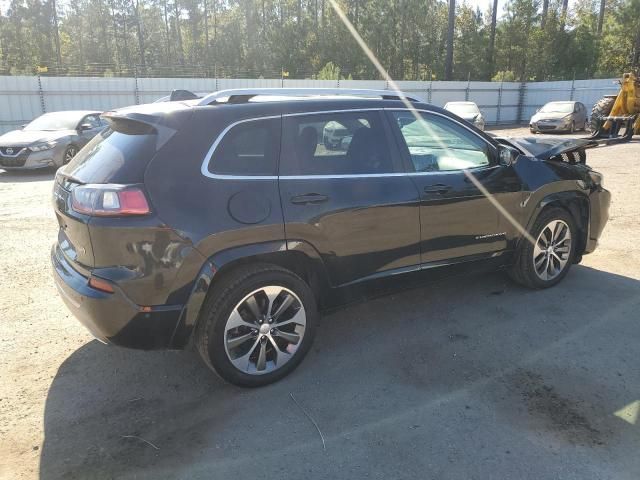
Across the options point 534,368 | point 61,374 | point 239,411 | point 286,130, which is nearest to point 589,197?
point 534,368

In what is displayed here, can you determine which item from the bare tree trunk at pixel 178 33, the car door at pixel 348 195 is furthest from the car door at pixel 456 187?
the bare tree trunk at pixel 178 33

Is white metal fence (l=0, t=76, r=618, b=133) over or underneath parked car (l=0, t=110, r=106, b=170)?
over

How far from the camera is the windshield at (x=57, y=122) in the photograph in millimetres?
12867

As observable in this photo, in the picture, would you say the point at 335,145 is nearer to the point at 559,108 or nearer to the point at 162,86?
the point at 162,86

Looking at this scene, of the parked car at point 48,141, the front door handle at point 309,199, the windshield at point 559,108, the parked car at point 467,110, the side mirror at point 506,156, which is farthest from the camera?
the windshield at point 559,108

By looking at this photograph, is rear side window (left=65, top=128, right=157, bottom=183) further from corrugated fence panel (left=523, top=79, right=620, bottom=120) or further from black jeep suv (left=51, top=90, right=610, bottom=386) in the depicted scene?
corrugated fence panel (left=523, top=79, right=620, bottom=120)

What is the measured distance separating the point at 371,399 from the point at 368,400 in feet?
0.07

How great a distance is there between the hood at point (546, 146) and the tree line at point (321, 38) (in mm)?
29135

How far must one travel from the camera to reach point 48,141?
1198 centimetres

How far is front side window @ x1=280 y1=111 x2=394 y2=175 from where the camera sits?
337 centimetres

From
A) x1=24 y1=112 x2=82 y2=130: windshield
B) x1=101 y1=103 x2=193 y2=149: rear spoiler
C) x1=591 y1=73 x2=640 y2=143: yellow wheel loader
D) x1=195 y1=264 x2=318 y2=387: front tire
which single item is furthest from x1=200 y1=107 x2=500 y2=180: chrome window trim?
x1=591 y1=73 x2=640 y2=143: yellow wheel loader

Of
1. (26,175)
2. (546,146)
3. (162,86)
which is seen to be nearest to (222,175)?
(546,146)

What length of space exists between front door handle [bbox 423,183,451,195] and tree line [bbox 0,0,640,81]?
99.8 ft

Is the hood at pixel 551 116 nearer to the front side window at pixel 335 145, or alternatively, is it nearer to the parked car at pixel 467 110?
the parked car at pixel 467 110
